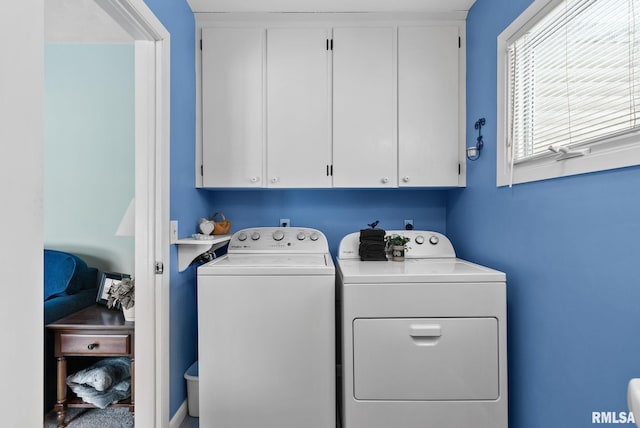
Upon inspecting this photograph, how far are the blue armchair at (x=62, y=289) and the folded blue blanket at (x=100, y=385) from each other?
190mm

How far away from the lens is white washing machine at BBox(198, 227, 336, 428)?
1.67 m

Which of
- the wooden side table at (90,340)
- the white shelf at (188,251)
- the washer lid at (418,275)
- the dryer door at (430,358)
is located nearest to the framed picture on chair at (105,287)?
the wooden side table at (90,340)

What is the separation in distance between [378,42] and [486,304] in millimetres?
1645

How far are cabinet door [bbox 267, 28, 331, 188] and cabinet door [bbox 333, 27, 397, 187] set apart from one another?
76 millimetres

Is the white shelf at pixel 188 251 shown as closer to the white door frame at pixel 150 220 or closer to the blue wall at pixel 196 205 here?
the blue wall at pixel 196 205

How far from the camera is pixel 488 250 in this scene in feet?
6.32

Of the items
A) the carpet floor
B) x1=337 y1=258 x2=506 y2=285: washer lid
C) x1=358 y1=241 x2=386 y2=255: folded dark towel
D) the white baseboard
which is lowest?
the carpet floor

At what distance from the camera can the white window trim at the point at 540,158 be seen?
1.09 meters

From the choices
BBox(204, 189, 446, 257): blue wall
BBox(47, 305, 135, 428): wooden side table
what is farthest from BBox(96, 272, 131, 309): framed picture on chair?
BBox(204, 189, 446, 257): blue wall

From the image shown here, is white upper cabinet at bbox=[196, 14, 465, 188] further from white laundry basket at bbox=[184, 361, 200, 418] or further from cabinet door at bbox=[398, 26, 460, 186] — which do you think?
white laundry basket at bbox=[184, 361, 200, 418]

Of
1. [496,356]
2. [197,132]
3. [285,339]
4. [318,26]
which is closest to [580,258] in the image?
[496,356]

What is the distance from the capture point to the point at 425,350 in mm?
1587

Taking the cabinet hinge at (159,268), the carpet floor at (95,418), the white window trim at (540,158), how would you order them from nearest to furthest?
1. the white window trim at (540,158)
2. the cabinet hinge at (159,268)
3. the carpet floor at (95,418)

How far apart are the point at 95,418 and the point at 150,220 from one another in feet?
4.26
